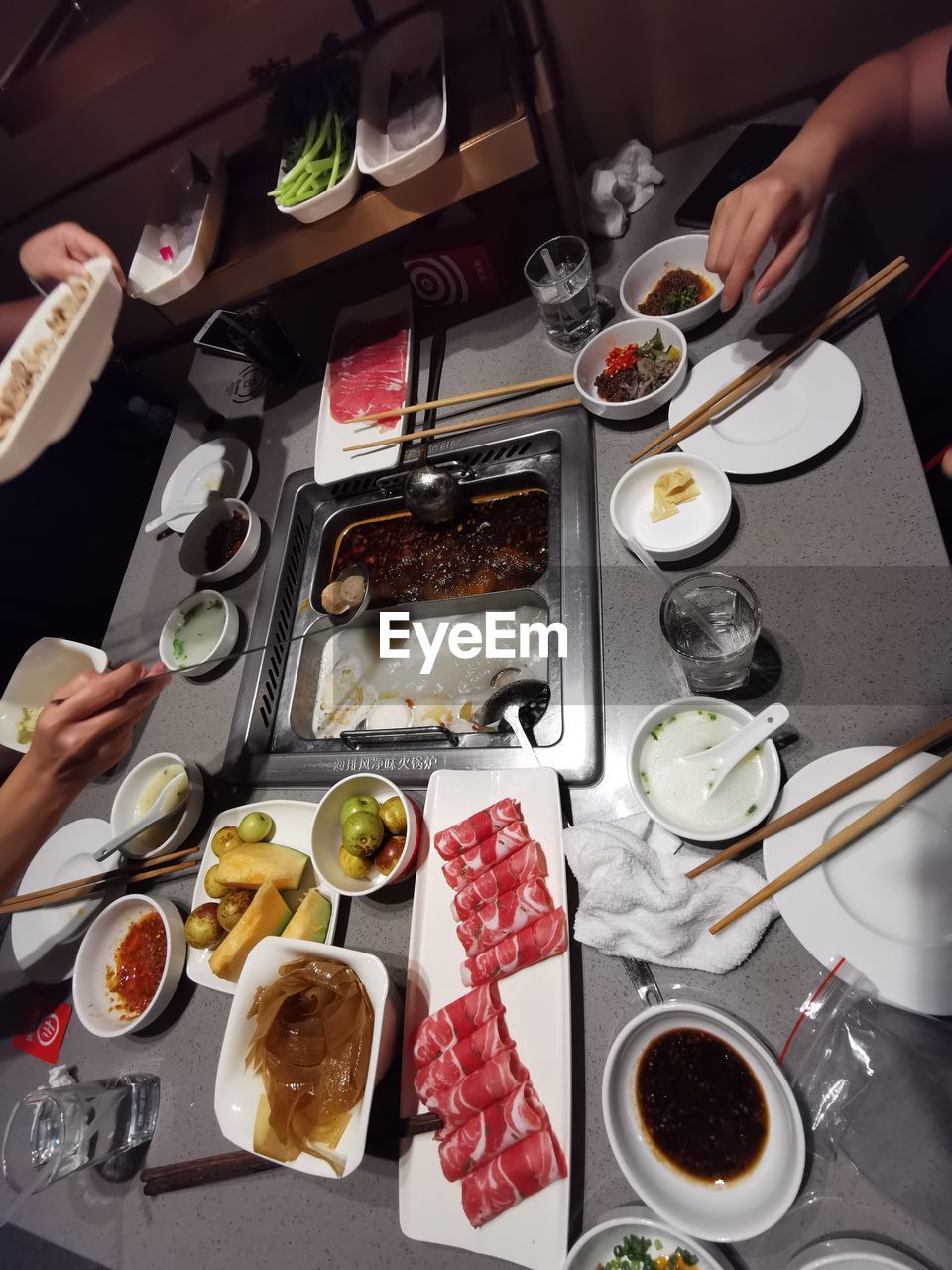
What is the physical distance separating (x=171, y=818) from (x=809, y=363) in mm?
2535

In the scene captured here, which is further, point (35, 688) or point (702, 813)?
point (35, 688)

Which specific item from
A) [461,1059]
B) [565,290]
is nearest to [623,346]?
[565,290]

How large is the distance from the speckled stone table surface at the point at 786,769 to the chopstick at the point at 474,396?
309 mm

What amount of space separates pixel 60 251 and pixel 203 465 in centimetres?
96

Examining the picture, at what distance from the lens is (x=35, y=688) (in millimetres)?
Result: 2260

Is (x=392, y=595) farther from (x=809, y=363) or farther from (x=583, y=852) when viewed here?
(x=809, y=363)

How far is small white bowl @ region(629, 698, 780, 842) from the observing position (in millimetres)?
1431

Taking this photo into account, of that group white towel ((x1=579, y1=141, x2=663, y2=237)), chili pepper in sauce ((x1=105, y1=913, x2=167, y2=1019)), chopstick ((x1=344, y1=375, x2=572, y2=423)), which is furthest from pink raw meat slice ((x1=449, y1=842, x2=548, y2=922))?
white towel ((x1=579, y1=141, x2=663, y2=237))

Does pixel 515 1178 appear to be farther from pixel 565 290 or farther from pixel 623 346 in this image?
pixel 565 290

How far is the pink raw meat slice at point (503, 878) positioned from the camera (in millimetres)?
1561

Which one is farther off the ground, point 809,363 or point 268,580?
point 809,363

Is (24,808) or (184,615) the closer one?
(24,808)

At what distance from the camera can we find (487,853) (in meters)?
1.60

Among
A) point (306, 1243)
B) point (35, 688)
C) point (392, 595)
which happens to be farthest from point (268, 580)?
point (306, 1243)
